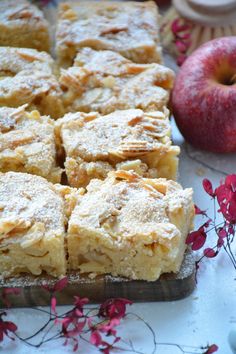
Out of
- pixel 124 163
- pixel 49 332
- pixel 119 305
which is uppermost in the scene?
pixel 124 163

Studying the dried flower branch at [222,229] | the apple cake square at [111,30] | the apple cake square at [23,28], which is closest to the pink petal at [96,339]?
the dried flower branch at [222,229]

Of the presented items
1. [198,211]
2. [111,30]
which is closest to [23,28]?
[111,30]

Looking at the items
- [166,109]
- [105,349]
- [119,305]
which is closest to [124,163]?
[166,109]

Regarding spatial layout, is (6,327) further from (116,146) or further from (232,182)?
A: (232,182)

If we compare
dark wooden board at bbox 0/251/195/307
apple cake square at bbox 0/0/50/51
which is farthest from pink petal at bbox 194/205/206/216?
apple cake square at bbox 0/0/50/51

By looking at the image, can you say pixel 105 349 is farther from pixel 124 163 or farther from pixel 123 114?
pixel 123 114

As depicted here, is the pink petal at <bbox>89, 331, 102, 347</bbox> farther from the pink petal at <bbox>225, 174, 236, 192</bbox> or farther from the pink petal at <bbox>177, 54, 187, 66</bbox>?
the pink petal at <bbox>177, 54, 187, 66</bbox>

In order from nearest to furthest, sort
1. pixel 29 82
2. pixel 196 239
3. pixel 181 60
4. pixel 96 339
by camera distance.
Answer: pixel 96 339, pixel 196 239, pixel 29 82, pixel 181 60
